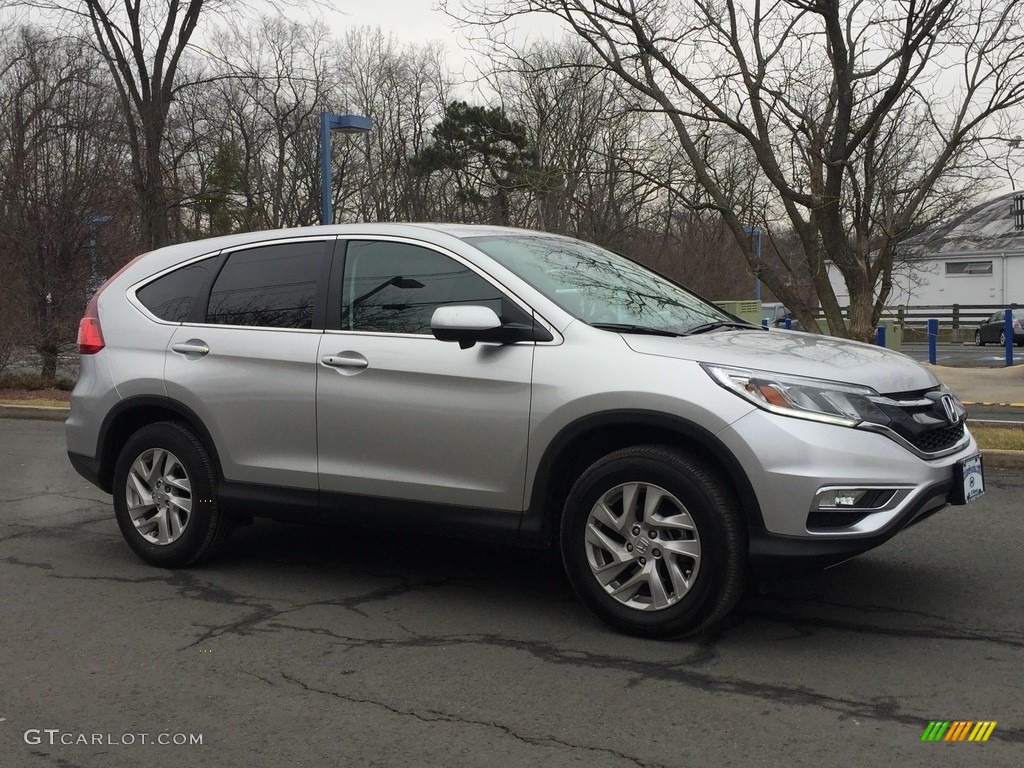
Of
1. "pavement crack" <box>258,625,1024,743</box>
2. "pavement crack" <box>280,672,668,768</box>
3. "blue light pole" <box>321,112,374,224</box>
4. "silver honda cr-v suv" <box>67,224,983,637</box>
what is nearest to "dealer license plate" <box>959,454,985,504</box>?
"silver honda cr-v suv" <box>67,224,983,637</box>

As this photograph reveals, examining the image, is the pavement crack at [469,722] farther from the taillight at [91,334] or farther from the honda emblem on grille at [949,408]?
the taillight at [91,334]

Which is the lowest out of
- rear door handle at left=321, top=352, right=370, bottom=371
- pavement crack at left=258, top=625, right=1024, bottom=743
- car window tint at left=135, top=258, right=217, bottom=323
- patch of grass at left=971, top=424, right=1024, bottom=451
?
pavement crack at left=258, top=625, right=1024, bottom=743

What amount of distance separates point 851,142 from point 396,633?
8.13 metres

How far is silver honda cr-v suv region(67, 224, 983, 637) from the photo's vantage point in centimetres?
441

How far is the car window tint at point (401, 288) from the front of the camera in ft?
17.1

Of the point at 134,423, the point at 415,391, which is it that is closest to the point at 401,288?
the point at 415,391

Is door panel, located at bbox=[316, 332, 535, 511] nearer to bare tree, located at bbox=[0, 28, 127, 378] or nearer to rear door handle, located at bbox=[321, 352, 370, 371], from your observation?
rear door handle, located at bbox=[321, 352, 370, 371]

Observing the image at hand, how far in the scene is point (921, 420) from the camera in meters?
4.63

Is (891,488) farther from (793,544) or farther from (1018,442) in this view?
(1018,442)

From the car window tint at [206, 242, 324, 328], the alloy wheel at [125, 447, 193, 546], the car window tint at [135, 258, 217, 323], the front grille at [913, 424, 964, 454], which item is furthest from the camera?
the car window tint at [135, 258, 217, 323]

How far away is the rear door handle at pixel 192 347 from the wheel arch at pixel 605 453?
2035 millimetres

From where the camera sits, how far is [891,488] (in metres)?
4.37

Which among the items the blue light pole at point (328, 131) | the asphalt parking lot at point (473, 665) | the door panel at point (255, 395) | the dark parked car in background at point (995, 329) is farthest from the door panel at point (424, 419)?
the dark parked car in background at point (995, 329)

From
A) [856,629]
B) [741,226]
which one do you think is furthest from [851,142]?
[856,629]
